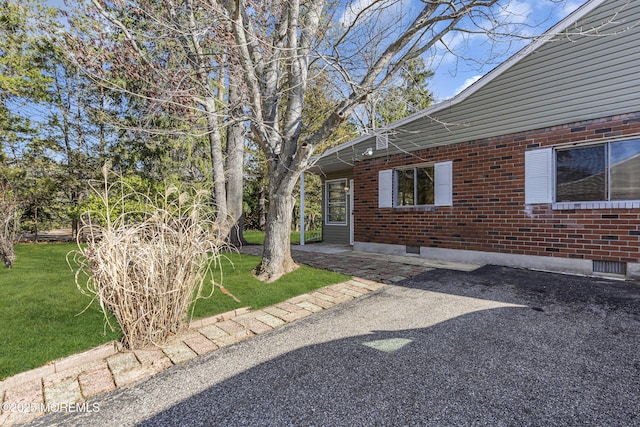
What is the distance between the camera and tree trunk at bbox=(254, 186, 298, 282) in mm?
4773

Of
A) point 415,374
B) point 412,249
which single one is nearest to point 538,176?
point 412,249

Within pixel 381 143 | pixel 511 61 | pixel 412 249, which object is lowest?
pixel 412 249

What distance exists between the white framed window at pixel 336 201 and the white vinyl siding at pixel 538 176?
199 inches

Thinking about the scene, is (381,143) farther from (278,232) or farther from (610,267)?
(610,267)

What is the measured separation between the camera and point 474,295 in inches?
154

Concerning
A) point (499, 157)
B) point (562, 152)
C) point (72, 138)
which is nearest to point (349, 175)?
point (499, 157)

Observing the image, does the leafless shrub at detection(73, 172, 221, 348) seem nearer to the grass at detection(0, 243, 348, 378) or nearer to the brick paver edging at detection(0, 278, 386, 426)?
the brick paver edging at detection(0, 278, 386, 426)

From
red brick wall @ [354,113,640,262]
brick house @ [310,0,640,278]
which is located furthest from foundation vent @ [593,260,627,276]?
red brick wall @ [354,113,640,262]

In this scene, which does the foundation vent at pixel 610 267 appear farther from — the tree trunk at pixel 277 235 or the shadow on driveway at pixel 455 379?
the tree trunk at pixel 277 235

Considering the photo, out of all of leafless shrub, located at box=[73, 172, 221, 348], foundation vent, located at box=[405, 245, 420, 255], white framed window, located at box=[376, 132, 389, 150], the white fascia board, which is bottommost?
foundation vent, located at box=[405, 245, 420, 255]

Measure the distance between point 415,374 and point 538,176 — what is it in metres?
4.80

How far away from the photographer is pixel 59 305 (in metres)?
3.33

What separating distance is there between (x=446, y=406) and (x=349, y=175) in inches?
318

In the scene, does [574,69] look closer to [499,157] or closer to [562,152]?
[562,152]
